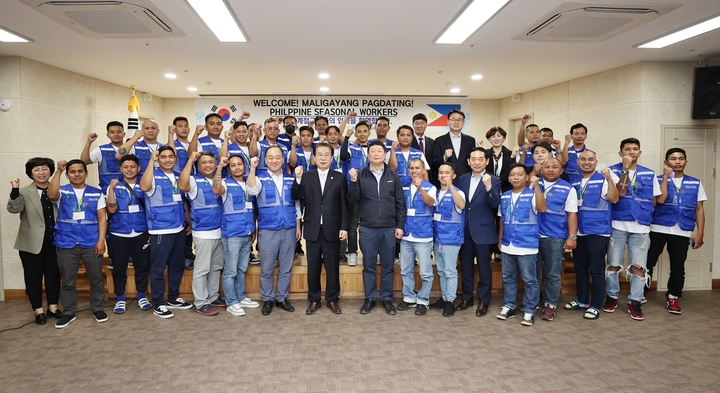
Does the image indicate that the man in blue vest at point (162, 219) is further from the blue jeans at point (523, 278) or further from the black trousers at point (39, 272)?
the blue jeans at point (523, 278)

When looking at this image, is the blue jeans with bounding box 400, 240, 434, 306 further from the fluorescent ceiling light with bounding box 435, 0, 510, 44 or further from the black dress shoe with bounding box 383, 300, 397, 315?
the fluorescent ceiling light with bounding box 435, 0, 510, 44

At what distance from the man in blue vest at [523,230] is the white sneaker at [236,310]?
9.21 ft

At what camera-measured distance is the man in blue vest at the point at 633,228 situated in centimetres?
470

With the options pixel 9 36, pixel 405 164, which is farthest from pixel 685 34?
pixel 9 36

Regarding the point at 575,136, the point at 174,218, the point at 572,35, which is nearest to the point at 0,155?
the point at 174,218

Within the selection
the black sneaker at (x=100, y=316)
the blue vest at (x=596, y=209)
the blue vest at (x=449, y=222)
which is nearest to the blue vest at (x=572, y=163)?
the blue vest at (x=596, y=209)

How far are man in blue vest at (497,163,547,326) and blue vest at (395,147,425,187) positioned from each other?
3.66 ft

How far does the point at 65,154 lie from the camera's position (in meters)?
6.09

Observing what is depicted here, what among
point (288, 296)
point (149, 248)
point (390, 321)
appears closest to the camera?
point (390, 321)

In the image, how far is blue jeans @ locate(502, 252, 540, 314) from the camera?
4.39 metres

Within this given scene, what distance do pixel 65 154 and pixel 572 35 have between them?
684 centimetres

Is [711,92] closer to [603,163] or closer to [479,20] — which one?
[603,163]

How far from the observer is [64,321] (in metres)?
4.37

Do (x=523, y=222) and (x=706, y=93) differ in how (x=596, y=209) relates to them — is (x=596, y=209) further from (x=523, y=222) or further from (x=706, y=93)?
(x=706, y=93)
